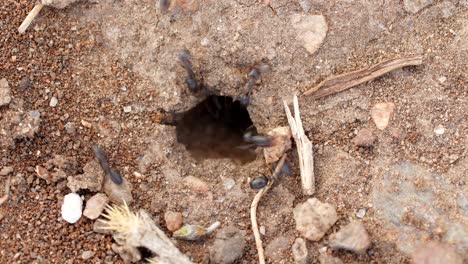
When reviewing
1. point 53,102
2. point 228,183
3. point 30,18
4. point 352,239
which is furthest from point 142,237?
point 30,18

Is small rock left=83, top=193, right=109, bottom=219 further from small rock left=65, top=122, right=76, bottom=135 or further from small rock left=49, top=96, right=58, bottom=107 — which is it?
small rock left=49, top=96, right=58, bottom=107

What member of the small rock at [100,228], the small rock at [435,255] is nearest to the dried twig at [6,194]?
the small rock at [100,228]

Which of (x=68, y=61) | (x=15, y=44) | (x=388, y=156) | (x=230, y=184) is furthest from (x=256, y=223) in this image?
(x=15, y=44)

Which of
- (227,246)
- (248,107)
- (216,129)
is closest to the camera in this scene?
(227,246)

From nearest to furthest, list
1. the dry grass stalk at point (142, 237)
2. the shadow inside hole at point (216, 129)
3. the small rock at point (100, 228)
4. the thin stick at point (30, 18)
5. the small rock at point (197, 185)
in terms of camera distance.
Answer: the dry grass stalk at point (142, 237) < the small rock at point (100, 228) < the small rock at point (197, 185) < the thin stick at point (30, 18) < the shadow inside hole at point (216, 129)

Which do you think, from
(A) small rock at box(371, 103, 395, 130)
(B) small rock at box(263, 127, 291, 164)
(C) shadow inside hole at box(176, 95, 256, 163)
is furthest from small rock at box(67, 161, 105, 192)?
(A) small rock at box(371, 103, 395, 130)

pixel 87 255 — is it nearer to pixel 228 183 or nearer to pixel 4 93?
pixel 228 183

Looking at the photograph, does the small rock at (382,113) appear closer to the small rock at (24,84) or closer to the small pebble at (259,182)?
the small pebble at (259,182)
